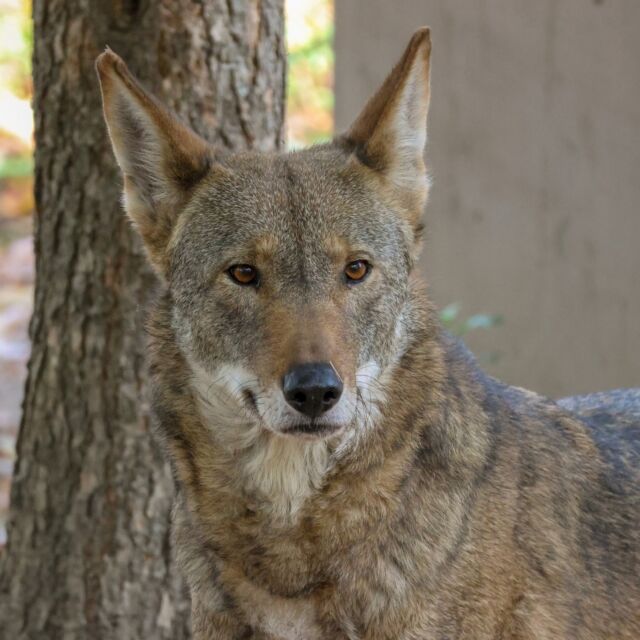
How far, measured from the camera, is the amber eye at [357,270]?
4141 mm

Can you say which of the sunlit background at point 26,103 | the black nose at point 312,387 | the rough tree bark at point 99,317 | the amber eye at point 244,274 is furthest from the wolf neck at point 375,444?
the sunlit background at point 26,103

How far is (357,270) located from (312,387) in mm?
545

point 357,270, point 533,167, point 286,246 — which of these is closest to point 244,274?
point 286,246

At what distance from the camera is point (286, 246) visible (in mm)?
4086

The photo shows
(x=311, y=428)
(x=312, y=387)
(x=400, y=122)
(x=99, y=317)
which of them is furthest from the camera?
(x=99, y=317)

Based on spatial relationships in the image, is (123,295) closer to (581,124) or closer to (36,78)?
(36,78)

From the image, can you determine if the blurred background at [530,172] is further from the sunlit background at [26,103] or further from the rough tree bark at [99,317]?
the sunlit background at [26,103]

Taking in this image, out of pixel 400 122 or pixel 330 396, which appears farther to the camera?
pixel 400 122

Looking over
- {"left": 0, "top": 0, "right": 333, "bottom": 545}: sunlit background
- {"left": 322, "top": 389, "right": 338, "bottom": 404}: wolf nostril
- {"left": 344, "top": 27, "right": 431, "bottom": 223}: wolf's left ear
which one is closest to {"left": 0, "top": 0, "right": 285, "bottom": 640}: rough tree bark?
{"left": 344, "top": 27, "right": 431, "bottom": 223}: wolf's left ear

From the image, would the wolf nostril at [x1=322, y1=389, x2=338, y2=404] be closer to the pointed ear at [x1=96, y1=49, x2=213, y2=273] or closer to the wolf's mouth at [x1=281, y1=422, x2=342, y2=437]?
the wolf's mouth at [x1=281, y1=422, x2=342, y2=437]

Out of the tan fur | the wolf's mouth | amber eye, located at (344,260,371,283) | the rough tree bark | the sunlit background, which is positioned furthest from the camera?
the sunlit background

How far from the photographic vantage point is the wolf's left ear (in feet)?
13.8

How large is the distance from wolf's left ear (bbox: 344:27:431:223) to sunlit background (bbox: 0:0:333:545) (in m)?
8.68

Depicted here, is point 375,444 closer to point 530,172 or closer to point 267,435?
point 267,435
